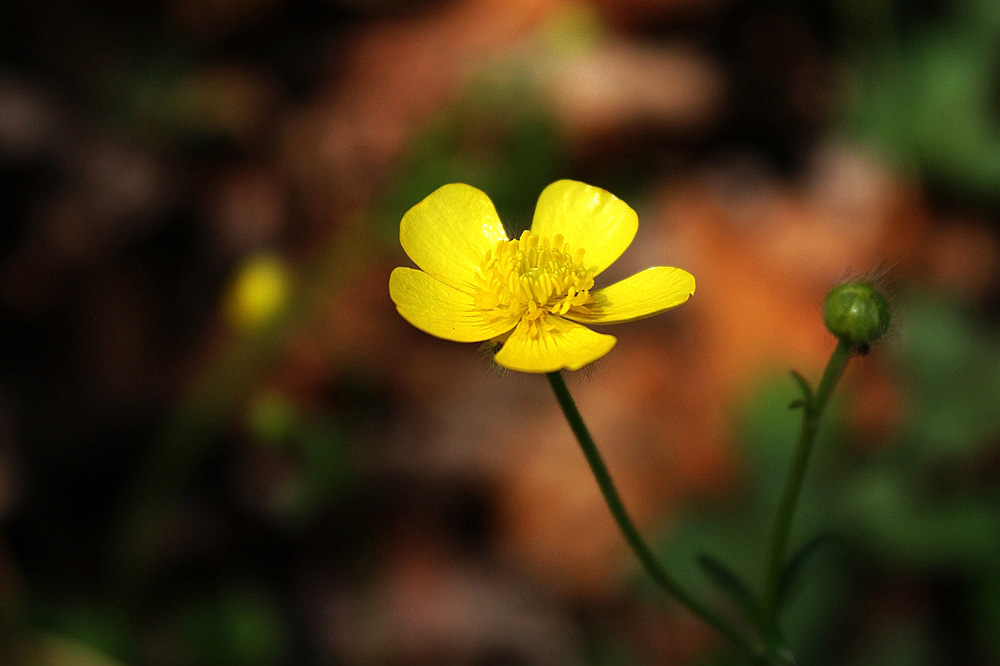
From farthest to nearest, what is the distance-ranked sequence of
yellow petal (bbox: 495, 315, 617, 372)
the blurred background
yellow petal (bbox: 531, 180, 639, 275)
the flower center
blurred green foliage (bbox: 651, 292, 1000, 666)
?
the blurred background < blurred green foliage (bbox: 651, 292, 1000, 666) < yellow petal (bbox: 531, 180, 639, 275) < the flower center < yellow petal (bbox: 495, 315, 617, 372)

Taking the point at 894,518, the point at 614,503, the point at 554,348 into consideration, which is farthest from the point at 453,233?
the point at 894,518

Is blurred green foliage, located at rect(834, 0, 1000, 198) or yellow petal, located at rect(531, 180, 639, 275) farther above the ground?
blurred green foliage, located at rect(834, 0, 1000, 198)

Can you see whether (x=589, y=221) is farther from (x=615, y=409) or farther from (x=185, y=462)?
(x=185, y=462)

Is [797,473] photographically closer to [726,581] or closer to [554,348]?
[726,581]

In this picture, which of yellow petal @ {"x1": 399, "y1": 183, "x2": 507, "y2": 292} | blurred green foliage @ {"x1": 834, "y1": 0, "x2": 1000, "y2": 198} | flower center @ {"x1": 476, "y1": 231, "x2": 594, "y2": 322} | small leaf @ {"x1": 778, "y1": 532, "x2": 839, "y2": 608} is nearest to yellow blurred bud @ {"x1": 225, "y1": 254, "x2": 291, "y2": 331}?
yellow petal @ {"x1": 399, "y1": 183, "x2": 507, "y2": 292}

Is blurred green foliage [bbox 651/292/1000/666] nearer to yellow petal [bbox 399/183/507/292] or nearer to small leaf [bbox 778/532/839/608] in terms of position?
small leaf [bbox 778/532/839/608]

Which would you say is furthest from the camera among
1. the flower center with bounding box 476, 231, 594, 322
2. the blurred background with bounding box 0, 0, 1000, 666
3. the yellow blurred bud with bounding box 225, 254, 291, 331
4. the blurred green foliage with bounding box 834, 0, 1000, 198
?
the blurred green foliage with bounding box 834, 0, 1000, 198

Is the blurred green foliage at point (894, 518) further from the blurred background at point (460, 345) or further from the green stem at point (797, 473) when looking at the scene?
the green stem at point (797, 473)

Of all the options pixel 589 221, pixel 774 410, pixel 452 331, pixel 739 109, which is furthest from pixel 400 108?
pixel 452 331
